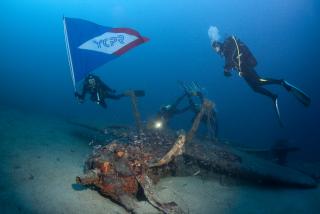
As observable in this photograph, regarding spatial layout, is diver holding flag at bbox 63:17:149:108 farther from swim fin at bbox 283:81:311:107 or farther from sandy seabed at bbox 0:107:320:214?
swim fin at bbox 283:81:311:107

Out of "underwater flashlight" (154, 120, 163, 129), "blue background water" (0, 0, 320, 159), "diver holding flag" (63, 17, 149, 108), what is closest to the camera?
"diver holding flag" (63, 17, 149, 108)

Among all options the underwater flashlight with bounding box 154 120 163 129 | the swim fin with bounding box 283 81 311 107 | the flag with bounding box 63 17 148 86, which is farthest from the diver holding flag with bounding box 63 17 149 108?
the swim fin with bounding box 283 81 311 107

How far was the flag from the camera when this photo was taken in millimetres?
7449

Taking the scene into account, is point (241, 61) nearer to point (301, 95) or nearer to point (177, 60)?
point (301, 95)

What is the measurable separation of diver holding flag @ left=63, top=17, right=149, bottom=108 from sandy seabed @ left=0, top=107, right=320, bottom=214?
169cm

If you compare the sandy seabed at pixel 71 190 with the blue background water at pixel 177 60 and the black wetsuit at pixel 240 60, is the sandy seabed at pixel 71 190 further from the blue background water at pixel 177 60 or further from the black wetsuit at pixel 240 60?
the blue background water at pixel 177 60

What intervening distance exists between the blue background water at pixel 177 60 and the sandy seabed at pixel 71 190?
5.05 m

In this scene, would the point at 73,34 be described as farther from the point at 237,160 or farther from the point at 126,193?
the point at 237,160

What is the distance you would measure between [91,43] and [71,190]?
3929 mm

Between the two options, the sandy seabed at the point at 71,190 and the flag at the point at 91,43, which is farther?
the flag at the point at 91,43

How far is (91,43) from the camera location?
304 inches

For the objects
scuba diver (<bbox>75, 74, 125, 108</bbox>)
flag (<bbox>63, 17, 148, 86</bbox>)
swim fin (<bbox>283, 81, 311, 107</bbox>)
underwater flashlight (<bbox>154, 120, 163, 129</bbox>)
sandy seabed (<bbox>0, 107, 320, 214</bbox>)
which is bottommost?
sandy seabed (<bbox>0, 107, 320, 214</bbox>)

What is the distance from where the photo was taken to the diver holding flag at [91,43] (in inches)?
293

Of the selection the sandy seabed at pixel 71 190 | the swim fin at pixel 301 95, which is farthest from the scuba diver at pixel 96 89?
the swim fin at pixel 301 95
